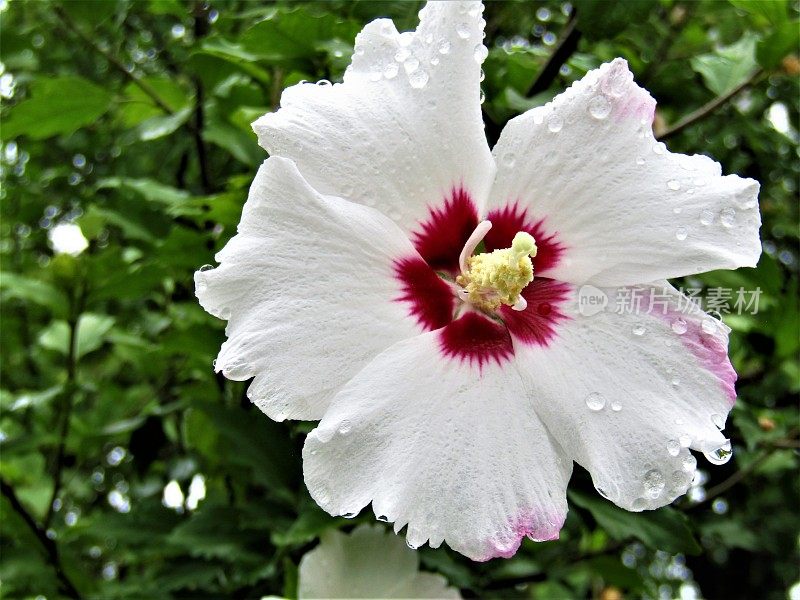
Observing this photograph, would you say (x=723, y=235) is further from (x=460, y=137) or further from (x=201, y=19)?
(x=201, y=19)

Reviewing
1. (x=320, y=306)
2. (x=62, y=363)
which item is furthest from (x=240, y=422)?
(x=62, y=363)

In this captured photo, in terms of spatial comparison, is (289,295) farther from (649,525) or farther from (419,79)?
(649,525)

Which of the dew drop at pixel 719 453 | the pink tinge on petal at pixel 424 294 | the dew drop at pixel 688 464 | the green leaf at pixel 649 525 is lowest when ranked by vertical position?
the green leaf at pixel 649 525

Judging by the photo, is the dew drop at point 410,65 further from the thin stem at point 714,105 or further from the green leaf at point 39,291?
the green leaf at point 39,291

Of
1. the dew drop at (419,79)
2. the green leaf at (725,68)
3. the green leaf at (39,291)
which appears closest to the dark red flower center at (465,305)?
the dew drop at (419,79)

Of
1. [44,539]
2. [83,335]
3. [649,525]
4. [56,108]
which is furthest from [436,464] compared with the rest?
[83,335]

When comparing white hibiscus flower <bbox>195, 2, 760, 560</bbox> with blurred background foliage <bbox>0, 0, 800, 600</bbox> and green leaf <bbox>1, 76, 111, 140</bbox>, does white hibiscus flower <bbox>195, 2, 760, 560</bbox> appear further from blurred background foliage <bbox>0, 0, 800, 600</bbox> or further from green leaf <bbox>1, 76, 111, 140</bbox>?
green leaf <bbox>1, 76, 111, 140</bbox>
